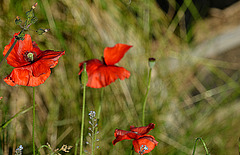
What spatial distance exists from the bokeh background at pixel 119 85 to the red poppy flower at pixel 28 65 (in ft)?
0.84

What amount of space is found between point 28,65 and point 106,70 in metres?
0.15

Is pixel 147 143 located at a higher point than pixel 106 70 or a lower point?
lower

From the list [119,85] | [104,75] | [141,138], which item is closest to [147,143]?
[141,138]

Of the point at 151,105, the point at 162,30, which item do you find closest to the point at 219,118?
the point at 151,105

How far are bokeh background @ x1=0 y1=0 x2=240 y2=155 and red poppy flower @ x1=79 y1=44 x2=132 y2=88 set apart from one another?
A: 0.74ft

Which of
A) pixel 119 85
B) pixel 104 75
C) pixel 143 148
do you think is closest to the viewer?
pixel 143 148

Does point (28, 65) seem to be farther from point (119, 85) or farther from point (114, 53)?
point (119, 85)

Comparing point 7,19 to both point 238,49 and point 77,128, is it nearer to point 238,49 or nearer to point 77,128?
point 77,128

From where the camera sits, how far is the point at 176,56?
1.05 m

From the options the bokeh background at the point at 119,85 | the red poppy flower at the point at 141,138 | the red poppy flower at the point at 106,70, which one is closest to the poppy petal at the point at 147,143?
the red poppy flower at the point at 141,138

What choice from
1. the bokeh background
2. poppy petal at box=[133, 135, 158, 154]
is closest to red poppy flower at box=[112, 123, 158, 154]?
poppy petal at box=[133, 135, 158, 154]

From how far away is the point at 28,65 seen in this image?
1.42 feet

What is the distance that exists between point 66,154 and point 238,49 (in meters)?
0.88

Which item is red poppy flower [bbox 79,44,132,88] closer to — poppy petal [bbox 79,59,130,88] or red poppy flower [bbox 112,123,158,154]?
poppy petal [bbox 79,59,130,88]
